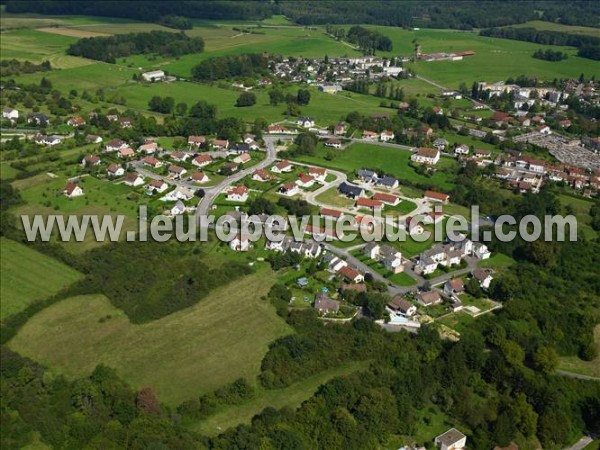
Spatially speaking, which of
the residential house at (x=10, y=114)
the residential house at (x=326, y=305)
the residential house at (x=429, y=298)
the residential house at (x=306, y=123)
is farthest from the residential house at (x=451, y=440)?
the residential house at (x=10, y=114)

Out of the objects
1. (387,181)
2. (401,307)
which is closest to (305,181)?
(387,181)

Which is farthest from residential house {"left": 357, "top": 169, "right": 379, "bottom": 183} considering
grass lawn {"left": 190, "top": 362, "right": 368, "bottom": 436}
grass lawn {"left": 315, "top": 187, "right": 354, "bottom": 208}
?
grass lawn {"left": 190, "top": 362, "right": 368, "bottom": 436}

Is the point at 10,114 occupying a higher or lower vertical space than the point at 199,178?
higher

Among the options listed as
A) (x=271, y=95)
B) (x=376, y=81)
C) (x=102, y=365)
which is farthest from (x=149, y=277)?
(x=376, y=81)

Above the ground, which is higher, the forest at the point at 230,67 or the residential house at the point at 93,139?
the forest at the point at 230,67

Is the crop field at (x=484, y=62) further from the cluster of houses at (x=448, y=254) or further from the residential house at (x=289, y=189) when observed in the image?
the cluster of houses at (x=448, y=254)

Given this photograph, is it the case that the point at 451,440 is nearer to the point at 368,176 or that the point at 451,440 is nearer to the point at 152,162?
the point at 368,176
